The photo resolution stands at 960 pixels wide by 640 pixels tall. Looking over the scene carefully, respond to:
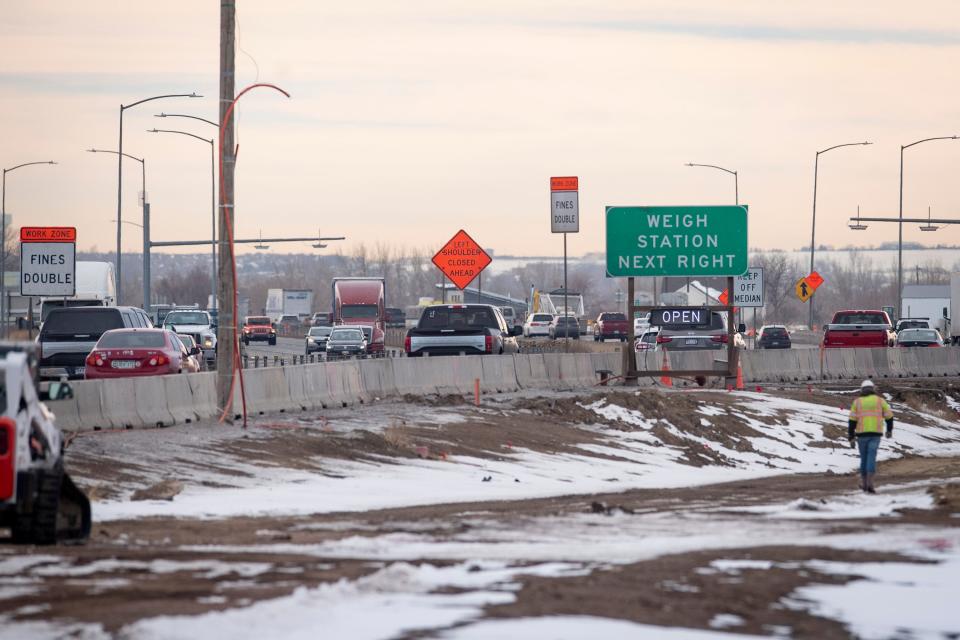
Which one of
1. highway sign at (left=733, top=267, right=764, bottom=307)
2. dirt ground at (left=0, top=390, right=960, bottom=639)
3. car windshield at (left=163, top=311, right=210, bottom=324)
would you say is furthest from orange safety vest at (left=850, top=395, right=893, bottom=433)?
car windshield at (left=163, top=311, right=210, bottom=324)

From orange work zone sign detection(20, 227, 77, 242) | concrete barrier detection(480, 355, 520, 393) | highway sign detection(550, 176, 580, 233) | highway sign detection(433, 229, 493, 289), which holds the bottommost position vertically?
concrete barrier detection(480, 355, 520, 393)

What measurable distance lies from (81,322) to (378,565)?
2452 cm

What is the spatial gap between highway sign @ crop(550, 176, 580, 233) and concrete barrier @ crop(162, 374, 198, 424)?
722 inches

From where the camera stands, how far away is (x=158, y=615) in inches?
397

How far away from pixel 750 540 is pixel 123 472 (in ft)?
27.1

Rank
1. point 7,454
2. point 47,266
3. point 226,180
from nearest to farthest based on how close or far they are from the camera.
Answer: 1. point 7,454
2. point 226,180
3. point 47,266

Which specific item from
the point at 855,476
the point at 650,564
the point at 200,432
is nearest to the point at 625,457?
the point at 855,476

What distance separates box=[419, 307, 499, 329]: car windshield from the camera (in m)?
39.7

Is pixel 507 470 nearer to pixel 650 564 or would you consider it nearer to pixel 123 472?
pixel 123 472

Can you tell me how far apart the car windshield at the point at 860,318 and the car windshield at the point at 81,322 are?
32.1m

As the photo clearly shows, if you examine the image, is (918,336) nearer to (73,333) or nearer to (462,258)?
(462,258)

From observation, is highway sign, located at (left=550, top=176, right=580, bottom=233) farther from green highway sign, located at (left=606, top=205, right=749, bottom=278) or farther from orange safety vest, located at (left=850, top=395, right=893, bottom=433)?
orange safety vest, located at (left=850, top=395, right=893, bottom=433)

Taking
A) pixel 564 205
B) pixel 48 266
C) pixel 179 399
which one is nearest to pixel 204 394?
pixel 179 399

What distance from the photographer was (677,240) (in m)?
39.8
